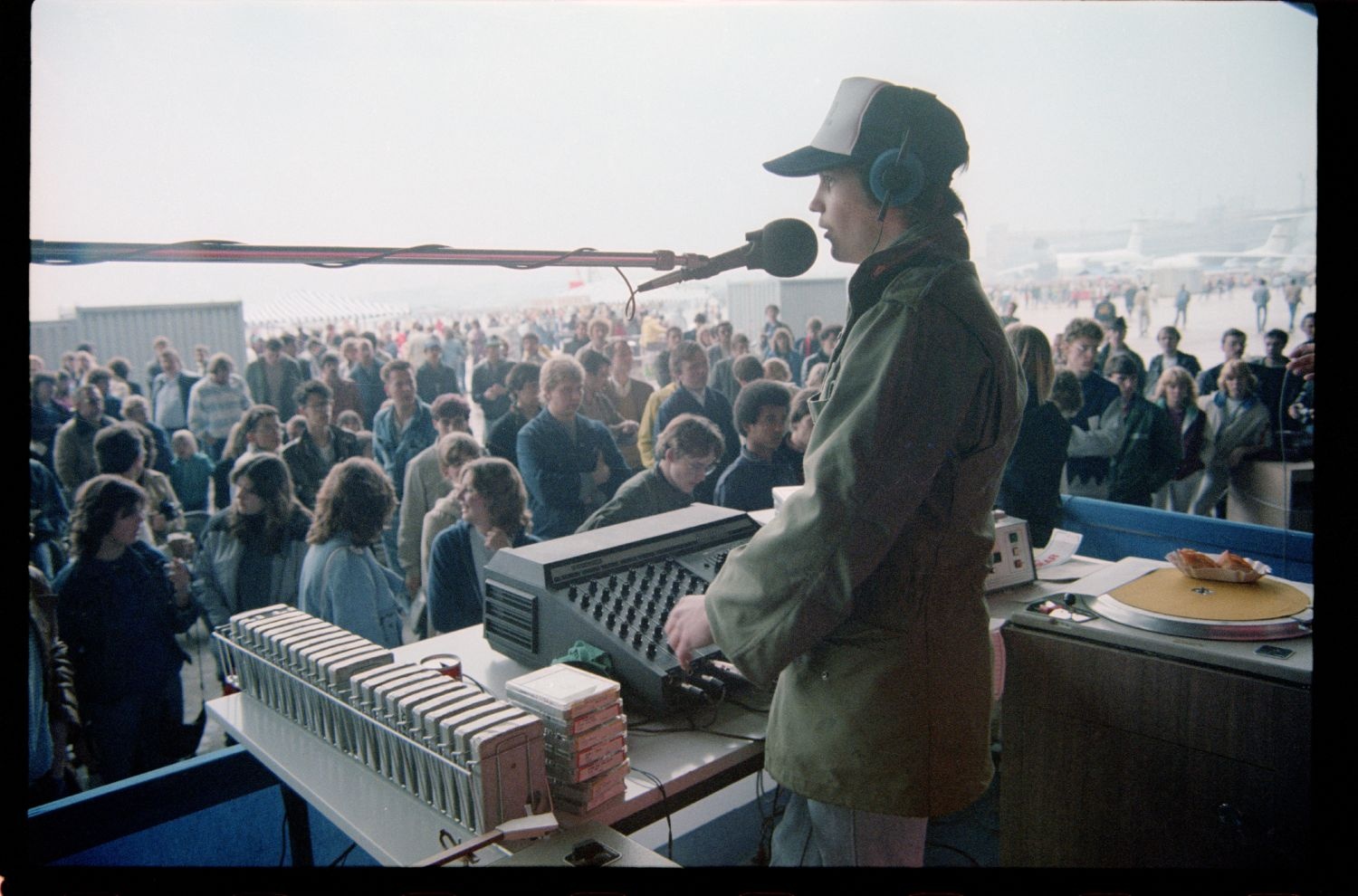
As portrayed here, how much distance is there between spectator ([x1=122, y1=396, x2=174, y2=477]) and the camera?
14.0ft

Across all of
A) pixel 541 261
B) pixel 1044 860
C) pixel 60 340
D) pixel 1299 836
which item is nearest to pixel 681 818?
pixel 1044 860

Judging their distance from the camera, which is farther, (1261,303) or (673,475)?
(1261,303)

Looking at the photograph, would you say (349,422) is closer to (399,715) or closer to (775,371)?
(775,371)

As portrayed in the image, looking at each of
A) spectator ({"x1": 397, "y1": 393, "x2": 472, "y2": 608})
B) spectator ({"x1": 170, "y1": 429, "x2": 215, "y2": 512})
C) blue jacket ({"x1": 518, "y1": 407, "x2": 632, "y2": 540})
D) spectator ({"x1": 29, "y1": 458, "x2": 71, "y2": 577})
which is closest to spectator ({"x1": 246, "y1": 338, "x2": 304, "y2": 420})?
spectator ({"x1": 170, "y1": 429, "x2": 215, "y2": 512})

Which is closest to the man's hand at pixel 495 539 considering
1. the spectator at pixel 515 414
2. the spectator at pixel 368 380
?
the spectator at pixel 515 414

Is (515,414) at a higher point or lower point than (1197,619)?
higher

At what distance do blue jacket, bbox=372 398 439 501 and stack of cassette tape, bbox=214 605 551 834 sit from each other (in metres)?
2.51

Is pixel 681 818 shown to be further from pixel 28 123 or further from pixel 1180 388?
pixel 1180 388

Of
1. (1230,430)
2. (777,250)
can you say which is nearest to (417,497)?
(777,250)

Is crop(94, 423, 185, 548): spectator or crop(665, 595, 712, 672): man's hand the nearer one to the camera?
crop(665, 595, 712, 672): man's hand

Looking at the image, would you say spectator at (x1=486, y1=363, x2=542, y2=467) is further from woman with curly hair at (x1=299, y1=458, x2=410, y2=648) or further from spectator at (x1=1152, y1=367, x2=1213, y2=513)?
spectator at (x1=1152, y1=367, x2=1213, y2=513)

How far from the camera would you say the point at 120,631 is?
87.8 inches

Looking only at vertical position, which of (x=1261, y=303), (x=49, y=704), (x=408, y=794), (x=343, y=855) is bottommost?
(x=343, y=855)

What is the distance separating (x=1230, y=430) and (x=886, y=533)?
13.7ft
